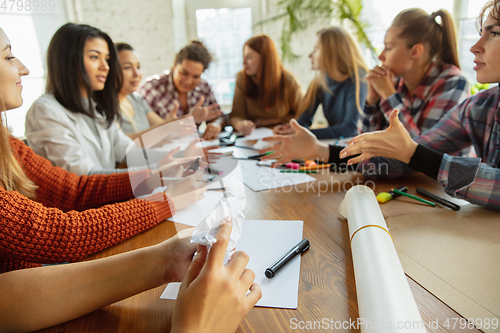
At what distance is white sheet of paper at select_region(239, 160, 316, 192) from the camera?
0.98 meters

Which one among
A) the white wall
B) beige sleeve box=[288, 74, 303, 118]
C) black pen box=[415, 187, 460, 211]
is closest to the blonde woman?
beige sleeve box=[288, 74, 303, 118]

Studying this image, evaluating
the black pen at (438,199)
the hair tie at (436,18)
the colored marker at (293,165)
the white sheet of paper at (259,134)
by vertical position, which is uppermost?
the hair tie at (436,18)

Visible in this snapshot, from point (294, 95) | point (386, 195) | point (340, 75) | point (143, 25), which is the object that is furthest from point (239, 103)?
point (143, 25)

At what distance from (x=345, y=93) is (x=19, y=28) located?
106 inches

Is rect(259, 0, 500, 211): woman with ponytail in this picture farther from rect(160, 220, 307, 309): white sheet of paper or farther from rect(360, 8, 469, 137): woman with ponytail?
rect(160, 220, 307, 309): white sheet of paper

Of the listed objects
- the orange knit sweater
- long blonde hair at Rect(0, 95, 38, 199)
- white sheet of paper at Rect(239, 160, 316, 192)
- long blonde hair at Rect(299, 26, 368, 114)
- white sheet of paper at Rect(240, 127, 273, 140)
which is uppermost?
long blonde hair at Rect(299, 26, 368, 114)

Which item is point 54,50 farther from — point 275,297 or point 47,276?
point 275,297

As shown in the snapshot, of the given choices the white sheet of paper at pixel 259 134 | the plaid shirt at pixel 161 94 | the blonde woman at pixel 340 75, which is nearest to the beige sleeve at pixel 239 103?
the white sheet of paper at pixel 259 134

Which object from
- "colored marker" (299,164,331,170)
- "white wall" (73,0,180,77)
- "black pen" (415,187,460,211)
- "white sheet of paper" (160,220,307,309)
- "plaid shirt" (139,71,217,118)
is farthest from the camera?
"white wall" (73,0,180,77)

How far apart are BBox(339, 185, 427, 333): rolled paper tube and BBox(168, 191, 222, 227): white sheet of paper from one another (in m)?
0.34

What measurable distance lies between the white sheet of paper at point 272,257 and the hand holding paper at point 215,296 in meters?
0.06

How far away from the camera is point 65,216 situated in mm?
605

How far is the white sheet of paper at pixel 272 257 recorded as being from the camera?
0.48 metres

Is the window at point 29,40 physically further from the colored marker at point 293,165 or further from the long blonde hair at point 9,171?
the colored marker at point 293,165
